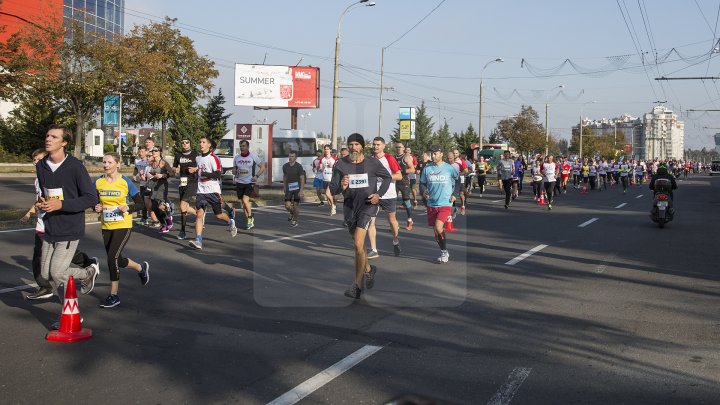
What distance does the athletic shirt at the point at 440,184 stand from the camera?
11.2 metres

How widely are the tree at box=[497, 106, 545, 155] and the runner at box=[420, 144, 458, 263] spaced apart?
57.6 meters

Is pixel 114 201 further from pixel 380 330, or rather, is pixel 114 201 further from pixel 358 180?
pixel 380 330

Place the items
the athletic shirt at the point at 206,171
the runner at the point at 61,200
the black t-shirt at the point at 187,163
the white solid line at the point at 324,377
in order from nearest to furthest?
the white solid line at the point at 324,377
the runner at the point at 61,200
the athletic shirt at the point at 206,171
the black t-shirt at the point at 187,163

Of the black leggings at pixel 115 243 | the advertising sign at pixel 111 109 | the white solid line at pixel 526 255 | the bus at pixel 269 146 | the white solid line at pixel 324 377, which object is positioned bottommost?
the white solid line at pixel 324 377

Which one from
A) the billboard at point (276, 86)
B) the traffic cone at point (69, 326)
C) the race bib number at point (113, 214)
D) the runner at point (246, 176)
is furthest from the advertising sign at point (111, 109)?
the traffic cone at point (69, 326)

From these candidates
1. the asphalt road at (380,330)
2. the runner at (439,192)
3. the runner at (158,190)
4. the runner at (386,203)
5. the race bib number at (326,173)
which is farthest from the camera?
the race bib number at (326,173)

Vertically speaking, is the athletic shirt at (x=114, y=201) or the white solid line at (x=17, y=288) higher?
the athletic shirt at (x=114, y=201)

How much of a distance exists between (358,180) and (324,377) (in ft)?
11.7

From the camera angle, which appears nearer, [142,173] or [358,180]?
[358,180]

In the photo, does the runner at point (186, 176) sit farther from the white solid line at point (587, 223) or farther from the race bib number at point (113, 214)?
the white solid line at point (587, 223)

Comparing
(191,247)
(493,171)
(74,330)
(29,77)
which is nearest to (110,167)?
(74,330)

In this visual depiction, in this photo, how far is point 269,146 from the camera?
106ft

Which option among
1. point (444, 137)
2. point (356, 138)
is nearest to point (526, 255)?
point (356, 138)

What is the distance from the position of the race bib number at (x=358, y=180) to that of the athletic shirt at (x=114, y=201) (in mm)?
2593
